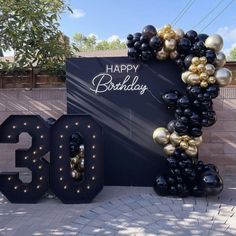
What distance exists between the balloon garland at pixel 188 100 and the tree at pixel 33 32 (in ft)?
6.26

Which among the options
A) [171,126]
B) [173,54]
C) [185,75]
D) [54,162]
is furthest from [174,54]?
[54,162]

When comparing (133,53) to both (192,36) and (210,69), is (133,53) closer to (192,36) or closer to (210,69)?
(192,36)

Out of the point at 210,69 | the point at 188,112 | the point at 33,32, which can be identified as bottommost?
the point at 188,112

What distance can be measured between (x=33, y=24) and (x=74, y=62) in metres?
1.29

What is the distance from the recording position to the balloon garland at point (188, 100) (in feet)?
15.2

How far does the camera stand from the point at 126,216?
13.2ft

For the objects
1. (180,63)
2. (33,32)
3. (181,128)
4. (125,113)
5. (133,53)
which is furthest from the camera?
(33,32)

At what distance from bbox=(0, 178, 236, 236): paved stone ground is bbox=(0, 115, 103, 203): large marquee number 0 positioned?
16 centimetres

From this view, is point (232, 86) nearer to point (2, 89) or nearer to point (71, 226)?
point (71, 226)

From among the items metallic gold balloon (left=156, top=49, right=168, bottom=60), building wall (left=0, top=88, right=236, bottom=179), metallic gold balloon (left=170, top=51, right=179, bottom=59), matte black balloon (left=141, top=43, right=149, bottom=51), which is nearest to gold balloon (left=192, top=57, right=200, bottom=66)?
Result: metallic gold balloon (left=170, top=51, right=179, bottom=59)

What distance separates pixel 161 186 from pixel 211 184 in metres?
0.66

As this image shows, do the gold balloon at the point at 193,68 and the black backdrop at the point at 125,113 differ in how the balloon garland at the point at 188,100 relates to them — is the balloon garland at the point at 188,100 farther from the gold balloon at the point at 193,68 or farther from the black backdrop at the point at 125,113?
the black backdrop at the point at 125,113

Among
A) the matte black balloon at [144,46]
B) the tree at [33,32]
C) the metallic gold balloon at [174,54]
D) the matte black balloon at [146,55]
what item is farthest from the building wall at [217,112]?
the matte black balloon at [144,46]

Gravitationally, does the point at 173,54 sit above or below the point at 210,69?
above
